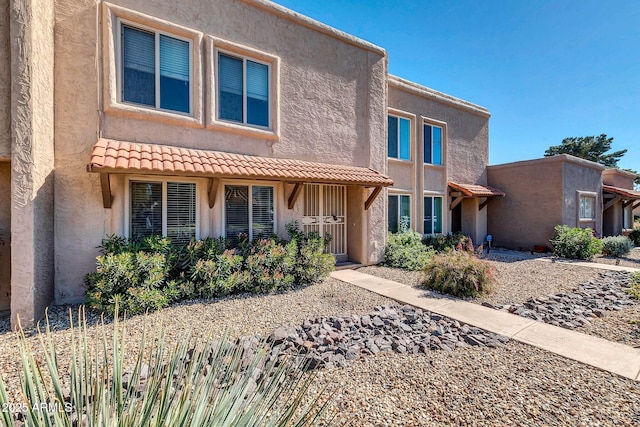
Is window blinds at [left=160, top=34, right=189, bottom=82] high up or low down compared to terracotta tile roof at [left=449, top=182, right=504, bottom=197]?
up

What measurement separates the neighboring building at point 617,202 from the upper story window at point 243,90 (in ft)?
74.6

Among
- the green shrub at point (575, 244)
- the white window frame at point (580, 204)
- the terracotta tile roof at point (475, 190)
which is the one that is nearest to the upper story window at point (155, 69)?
the terracotta tile roof at point (475, 190)

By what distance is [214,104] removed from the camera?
8148 millimetres

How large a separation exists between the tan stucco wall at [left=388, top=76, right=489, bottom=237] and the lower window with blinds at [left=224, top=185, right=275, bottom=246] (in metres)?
6.80

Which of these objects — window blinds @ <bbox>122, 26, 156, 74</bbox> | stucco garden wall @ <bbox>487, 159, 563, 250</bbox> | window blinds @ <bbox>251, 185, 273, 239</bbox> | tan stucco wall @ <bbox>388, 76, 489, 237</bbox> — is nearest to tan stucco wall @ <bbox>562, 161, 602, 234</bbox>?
stucco garden wall @ <bbox>487, 159, 563, 250</bbox>

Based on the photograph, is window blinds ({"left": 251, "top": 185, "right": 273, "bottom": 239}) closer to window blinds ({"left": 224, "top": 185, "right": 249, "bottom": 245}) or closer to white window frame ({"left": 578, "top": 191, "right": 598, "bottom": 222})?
window blinds ({"left": 224, "top": 185, "right": 249, "bottom": 245})

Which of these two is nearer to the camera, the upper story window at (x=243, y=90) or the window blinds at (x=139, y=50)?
the window blinds at (x=139, y=50)

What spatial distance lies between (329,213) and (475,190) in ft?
30.0

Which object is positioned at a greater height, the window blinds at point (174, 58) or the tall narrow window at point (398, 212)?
the window blinds at point (174, 58)

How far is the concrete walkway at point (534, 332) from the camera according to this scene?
4.34 meters

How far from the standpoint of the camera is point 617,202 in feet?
64.7

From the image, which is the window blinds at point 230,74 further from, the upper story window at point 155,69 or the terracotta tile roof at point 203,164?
the terracotta tile roof at point 203,164

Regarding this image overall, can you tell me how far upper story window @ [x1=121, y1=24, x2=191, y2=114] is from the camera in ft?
23.6

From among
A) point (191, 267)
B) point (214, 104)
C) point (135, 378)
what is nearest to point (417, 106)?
point (214, 104)
